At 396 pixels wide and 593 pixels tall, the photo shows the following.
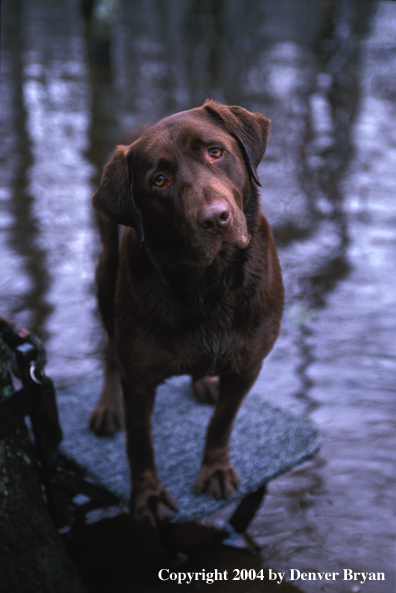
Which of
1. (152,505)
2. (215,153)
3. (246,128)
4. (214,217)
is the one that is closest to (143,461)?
(152,505)

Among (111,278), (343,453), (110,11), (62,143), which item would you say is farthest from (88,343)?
(110,11)

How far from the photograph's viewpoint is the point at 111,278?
2.62 m

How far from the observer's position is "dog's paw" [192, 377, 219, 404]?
309cm

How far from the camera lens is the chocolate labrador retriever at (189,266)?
1.97 meters

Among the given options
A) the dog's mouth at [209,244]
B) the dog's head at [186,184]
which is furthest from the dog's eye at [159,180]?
the dog's mouth at [209,244]

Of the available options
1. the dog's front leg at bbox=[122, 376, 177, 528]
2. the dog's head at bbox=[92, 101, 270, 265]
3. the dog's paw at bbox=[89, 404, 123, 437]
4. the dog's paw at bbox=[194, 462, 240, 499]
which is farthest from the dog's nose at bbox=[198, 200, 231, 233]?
the dog's paw at bbox=[89, 404, 123, 437]

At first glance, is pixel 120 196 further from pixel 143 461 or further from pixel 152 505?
pixel 152 505

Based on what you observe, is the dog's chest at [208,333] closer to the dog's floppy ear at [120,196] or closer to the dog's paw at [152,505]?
the dog's floppy ear at [120,196]

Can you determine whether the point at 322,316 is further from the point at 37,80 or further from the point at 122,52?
the point at 122,52

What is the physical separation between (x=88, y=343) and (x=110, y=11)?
863 cm

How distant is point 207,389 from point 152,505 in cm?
78

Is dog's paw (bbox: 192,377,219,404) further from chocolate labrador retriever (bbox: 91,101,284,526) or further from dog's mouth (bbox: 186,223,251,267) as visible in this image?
dog's mouth (bbox: 186,223,251,267)

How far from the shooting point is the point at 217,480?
100.0 inches

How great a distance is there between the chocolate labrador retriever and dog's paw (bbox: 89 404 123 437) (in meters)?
0.43
